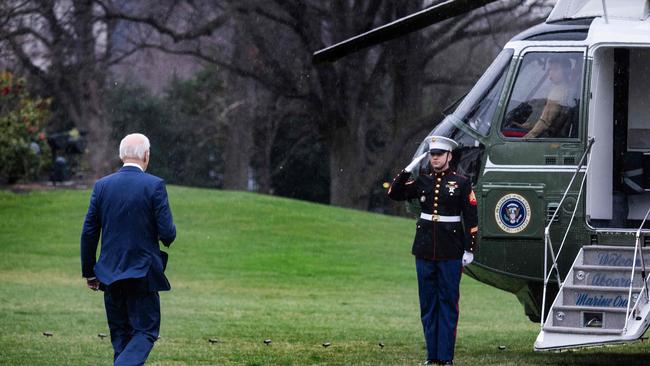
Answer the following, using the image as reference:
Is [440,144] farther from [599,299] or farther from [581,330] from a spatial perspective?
[581,330]

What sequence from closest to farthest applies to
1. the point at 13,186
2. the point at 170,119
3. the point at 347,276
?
the point at 347,276 → the point at 13,186 → the point at 170,119

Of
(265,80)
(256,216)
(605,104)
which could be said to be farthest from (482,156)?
(265,80)

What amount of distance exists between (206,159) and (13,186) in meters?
17.0

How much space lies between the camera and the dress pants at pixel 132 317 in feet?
26.6

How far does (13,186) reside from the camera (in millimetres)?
32281

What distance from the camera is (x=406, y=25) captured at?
32.1 feet

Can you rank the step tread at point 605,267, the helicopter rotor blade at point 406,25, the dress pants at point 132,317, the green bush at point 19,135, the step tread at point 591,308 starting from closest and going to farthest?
the dress pants at point 132,317, the step tread at point 591,308, the step tread at point 605,267, the helicopter rotor blade at point 406,25, the green bush at point 19,135

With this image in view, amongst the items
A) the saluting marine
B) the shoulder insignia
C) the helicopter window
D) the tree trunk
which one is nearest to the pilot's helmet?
the saluting marine

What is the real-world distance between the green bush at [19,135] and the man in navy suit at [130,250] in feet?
74.5

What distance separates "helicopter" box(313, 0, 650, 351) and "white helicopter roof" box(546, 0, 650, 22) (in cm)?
A: 1

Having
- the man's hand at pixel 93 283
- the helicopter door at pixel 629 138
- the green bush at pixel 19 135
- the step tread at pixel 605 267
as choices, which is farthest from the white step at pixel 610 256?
the green bush at pixel 19 135

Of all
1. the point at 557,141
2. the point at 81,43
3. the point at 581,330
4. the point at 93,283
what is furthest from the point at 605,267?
the point at 81,43

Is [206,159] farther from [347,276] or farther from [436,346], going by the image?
[436,346]

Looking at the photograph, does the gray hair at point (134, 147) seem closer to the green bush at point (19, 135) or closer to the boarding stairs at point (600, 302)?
the boarding stairs at point (600, 302)
